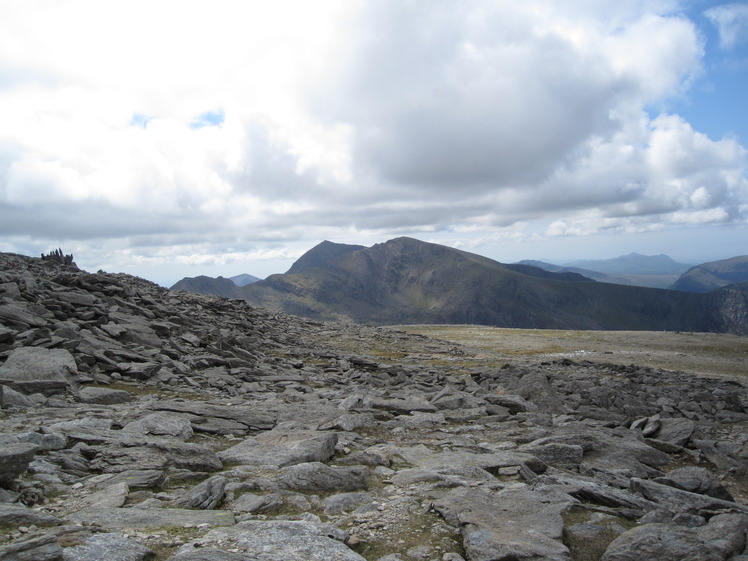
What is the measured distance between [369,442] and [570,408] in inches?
668

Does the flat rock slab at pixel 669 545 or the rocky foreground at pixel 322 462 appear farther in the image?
the rocky foreground at pixel 322 462

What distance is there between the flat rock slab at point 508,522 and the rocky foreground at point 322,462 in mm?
51

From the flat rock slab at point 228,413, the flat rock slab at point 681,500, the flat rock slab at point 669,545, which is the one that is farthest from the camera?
the flat rock slab at point 228,413

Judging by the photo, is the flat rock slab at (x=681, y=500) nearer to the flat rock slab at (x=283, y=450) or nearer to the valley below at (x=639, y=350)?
the flat rock slab at (x=283, y=450)

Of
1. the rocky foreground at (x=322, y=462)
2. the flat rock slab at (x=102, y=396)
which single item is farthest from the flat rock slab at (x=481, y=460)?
the flat rock slab at (x=102, y=396)

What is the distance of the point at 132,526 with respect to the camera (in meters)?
9.84

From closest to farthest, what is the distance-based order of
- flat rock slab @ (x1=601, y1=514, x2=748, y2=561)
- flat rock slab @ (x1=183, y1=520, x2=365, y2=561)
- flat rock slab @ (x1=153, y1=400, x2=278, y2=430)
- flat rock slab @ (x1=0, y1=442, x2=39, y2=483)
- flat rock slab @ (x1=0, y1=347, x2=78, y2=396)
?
1. flat rock slab @ (x1=183, y1=520, x2=365, y2=561)
2. flat rock slab @ (x1=601, y1=514, x2=748, y2=561)
3. flat rock slab @ (x1=0, y1=442, x2=39, y2=483)
4. flat rock slab @ (x1=153, y1=400, x2=278, y2=430)
5. flat rock slab @ (x1=0, y1=347, x2=78, y2=396)

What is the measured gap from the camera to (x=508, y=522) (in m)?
11.5

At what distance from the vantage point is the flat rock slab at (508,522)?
9.89m

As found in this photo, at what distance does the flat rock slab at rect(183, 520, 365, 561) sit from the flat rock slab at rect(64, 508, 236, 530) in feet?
2.53

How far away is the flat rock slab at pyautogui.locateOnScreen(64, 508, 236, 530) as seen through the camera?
9.95 m

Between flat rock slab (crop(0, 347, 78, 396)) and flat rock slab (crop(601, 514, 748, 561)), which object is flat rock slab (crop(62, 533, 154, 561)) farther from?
flat rock slab (crop(0, 347, 78, 396))

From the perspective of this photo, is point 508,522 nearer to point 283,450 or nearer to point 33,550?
point 283,450

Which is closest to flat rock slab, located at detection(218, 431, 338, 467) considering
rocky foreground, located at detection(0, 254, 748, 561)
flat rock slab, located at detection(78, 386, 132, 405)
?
rocky foreground, located at detection(0, 254, 748, 561)
